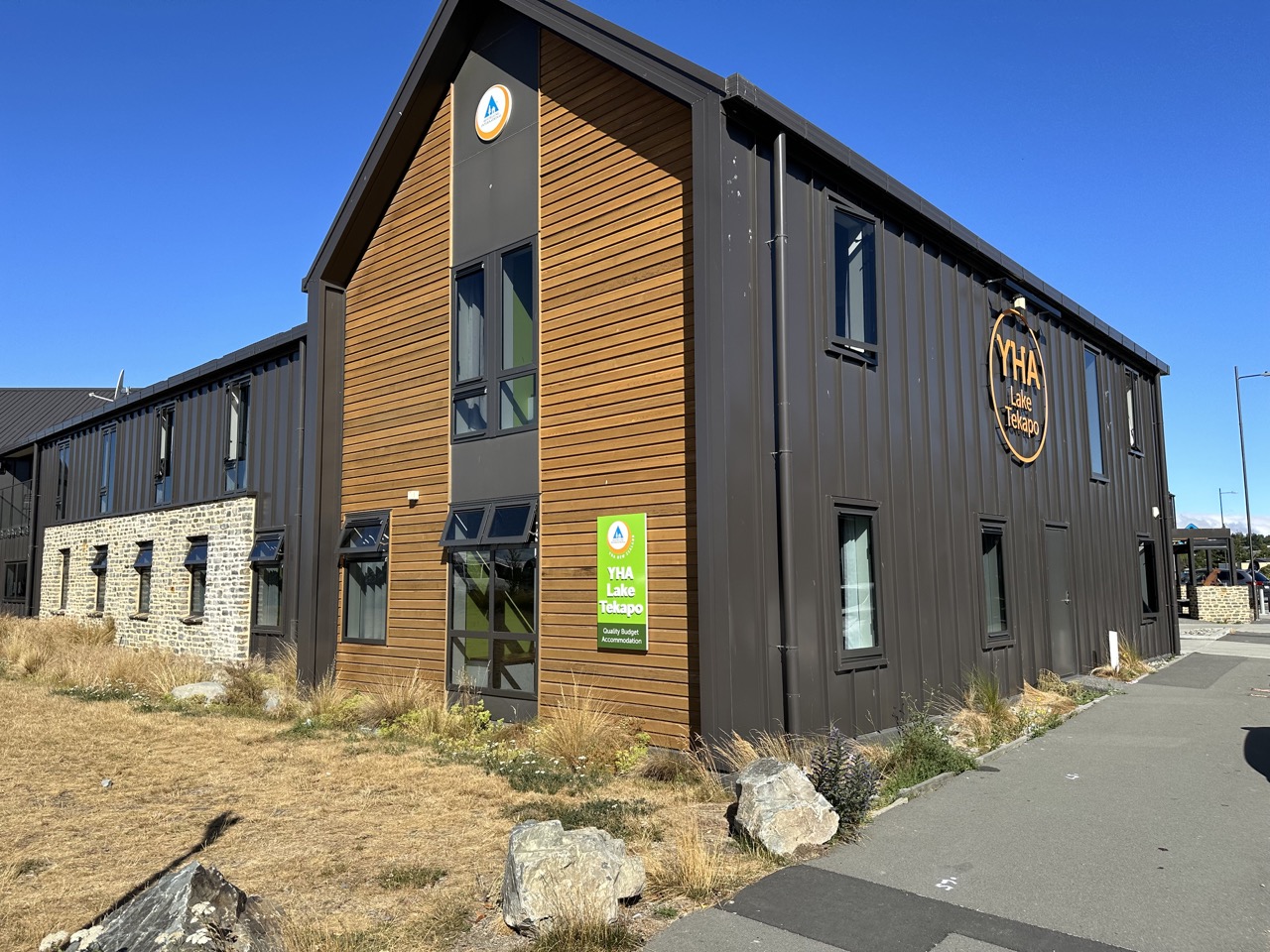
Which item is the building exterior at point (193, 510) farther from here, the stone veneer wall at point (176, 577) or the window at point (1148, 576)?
the window at point (1148, 576)

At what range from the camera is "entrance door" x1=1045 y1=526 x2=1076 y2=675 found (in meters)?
14.5

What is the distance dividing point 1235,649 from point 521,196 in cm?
1784

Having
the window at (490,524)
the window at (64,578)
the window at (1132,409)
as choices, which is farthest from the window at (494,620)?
the window at (64,578)

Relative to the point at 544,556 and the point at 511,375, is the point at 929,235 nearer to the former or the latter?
the point at 511,375

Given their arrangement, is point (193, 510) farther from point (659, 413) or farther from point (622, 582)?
point (659, 413)

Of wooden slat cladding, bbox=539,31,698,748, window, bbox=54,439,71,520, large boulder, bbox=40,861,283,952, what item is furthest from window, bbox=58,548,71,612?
large boulder, bbox=40,861,283,952

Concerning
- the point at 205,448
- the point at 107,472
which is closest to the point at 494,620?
the point at 205,448

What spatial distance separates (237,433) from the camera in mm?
19359

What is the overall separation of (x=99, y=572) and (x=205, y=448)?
6.70 metres

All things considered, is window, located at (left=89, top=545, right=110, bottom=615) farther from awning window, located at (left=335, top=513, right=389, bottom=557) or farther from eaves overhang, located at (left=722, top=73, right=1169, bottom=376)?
eaves overhang, located at (left=722, top=73, right=1169, bottom=376)

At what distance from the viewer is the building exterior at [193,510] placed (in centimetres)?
1761

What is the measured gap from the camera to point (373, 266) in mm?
14062

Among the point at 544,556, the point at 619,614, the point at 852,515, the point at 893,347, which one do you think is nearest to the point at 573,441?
the point at 544,556

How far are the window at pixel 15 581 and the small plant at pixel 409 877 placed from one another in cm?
2986
